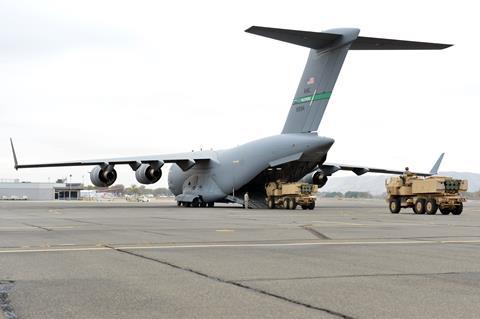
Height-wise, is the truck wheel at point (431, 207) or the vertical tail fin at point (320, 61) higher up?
the vertical tail fin at point (320, 61)

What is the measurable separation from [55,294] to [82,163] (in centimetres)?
3385

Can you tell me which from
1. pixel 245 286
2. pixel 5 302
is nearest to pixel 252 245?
pixel 245 286

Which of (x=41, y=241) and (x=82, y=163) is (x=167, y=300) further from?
(x=82, y=163)

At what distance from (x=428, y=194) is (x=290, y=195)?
30.4 ft

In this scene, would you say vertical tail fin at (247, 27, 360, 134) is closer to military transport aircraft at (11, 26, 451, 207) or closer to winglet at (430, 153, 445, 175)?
military transport aircraft at (11, 26, 451, 207)

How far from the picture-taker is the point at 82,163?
1519 inches

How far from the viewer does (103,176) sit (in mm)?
39031

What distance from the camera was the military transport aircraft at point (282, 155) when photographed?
33.2 meters

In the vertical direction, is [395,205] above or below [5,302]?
above

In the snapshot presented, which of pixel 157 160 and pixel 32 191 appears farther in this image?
pixel 32 191

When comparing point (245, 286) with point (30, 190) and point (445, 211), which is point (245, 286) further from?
point (30, 190)

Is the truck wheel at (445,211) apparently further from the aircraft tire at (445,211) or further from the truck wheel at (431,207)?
the truck wheel at (431,207)

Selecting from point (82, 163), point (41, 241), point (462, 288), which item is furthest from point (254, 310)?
point (82, 163)

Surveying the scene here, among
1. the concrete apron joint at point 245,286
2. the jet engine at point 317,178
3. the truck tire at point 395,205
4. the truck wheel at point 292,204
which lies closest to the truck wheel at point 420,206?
the truck tire at point 395,205
